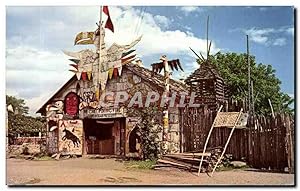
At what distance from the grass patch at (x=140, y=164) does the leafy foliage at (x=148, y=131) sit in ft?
0.11

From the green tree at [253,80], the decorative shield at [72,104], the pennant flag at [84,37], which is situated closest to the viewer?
the green tree at [253,80]

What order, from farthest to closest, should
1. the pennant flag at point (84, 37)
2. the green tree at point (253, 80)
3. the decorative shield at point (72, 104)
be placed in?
the decorative shield at point (72, 104), the pennant flag at point (84, 37), the green tree at point (253, 80)

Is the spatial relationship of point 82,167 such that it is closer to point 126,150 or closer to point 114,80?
point 126,150

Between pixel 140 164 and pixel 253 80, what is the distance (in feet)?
3.61

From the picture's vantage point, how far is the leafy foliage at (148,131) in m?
4.51

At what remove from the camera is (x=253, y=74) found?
4.41 metres

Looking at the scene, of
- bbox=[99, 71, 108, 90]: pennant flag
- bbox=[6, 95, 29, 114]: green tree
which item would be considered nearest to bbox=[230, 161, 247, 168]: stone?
bbox=[99, 71, 108, 90]: pennant flag

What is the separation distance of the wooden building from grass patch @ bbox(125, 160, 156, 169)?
0.26 ft

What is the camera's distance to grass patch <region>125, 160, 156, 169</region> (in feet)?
14.7

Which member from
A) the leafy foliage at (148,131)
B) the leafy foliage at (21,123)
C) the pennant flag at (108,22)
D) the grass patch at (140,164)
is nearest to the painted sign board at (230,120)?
the leafy foliage at (148,131)

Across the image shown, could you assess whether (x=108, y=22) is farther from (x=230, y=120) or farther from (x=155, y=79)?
(x=230, y=120)

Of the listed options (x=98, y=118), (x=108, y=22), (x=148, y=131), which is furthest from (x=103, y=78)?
(x=148, y=131)

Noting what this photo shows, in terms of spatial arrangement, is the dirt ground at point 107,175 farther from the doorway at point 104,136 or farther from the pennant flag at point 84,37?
the pennant flag at point 84,37

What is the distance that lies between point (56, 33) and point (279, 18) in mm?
1721
